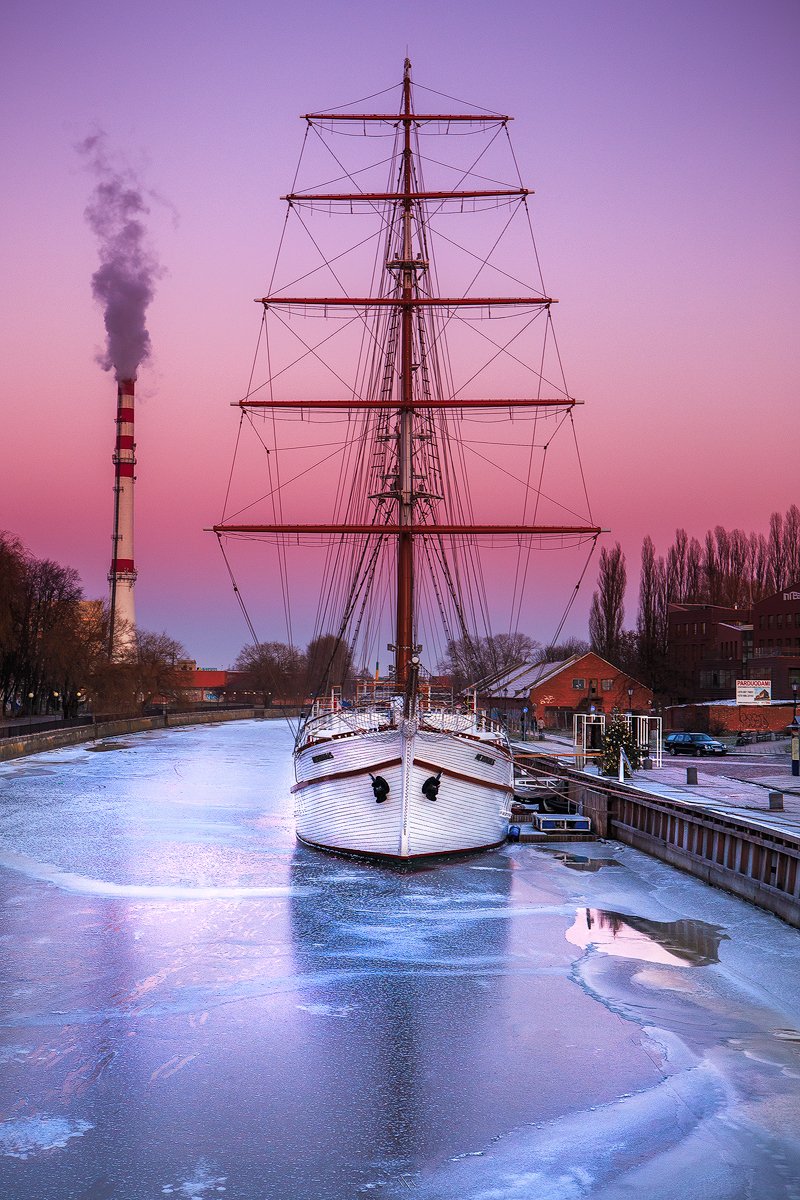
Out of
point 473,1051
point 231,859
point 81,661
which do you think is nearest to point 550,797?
point 231,859

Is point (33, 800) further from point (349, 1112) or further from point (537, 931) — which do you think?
point (349, 1112)

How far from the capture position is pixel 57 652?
7131 centimetres

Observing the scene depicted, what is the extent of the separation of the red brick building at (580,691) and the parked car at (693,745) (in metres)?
19.3

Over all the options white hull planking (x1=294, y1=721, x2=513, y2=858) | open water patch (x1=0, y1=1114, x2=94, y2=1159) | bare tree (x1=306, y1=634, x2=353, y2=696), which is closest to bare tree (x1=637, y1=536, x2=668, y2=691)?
bare tree (x1=306, y1=634, x2=353, y2=696)

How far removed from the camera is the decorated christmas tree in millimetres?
36062

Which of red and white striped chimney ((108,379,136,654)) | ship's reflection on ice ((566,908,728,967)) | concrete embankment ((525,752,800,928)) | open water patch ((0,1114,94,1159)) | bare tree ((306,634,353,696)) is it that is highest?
red and white striped chimney ((108,379,136,654))

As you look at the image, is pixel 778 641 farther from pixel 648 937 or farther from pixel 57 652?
pixel 648 937

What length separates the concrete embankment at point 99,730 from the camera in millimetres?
55156

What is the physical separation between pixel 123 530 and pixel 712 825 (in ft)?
242

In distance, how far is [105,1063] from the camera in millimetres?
11562

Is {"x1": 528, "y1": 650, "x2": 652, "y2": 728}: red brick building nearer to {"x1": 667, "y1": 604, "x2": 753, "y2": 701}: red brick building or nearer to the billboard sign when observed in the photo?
{"x1": 667, "y1": 604, "x2": 753, "y2": 701}: red brick building

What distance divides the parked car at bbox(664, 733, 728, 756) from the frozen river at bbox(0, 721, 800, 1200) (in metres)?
28.4

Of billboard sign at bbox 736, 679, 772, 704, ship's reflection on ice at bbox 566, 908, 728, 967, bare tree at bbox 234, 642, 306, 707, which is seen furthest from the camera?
bare tree at bbox 234, 642, 306, 707

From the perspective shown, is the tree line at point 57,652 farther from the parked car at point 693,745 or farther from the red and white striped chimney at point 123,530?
the parked car at point 693,745
